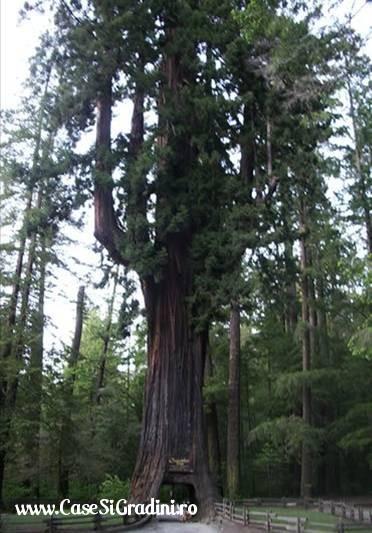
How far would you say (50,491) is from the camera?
959 inches

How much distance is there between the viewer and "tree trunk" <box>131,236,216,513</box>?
15.5m

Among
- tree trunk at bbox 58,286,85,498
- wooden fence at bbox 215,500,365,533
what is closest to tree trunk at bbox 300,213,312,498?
wooden fence at bbox 215,500,365,533

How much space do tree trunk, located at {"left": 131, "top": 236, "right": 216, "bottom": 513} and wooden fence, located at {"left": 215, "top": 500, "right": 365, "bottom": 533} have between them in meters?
0.94

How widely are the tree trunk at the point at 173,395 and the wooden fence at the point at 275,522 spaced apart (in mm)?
939

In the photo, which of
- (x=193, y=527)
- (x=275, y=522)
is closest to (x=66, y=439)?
(x=193, y=527)

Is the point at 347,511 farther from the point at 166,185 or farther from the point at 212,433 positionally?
the point at 212,433

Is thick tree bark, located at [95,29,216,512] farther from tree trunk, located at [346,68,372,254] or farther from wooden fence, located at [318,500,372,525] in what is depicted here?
tree trunk, located at [346,68,372,254]

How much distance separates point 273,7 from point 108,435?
62.7ft

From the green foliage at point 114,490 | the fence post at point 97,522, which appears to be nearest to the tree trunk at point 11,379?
the green foliage at point 114,490

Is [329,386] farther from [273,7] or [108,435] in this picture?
[273,7]

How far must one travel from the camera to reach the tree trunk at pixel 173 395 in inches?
611

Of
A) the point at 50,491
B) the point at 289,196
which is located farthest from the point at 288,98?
the point at 50,491

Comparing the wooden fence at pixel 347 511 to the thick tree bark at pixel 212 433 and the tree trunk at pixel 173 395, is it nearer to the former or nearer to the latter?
the tree trunk at pixel 173 395

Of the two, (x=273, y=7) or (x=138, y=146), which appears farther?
(x=138, y=146)
